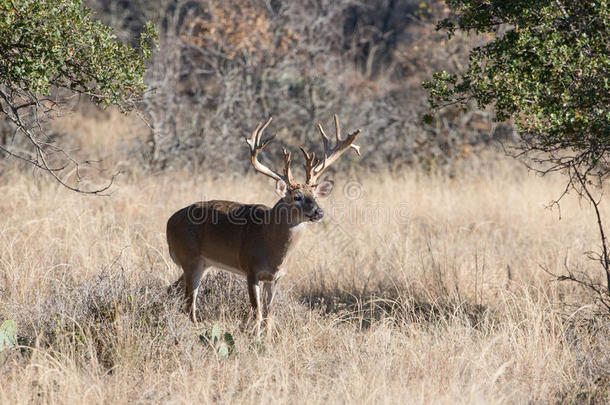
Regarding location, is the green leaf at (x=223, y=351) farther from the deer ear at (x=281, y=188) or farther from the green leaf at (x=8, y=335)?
the deer ear at (x=281, y=188)

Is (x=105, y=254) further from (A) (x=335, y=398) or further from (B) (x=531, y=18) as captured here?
(B) (x=531, y=18)

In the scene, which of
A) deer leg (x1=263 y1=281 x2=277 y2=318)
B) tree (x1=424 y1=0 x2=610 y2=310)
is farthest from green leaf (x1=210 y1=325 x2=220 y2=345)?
tree (x1=424 y1=0 x2=610 y2=310)

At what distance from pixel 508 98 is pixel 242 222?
2863mm

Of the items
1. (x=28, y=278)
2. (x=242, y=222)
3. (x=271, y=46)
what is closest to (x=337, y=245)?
(x=242, y=222)

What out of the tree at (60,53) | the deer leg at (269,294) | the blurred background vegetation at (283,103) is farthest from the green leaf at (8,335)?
Answer: the blurred background vegetation at (283,103)

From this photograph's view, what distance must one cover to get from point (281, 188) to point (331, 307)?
147cm

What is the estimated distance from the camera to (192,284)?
739cm

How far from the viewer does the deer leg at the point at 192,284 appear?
7234mm

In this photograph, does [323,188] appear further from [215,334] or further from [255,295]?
[215,334]

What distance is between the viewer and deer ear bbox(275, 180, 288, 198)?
713 cm

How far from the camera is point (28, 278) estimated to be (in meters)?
7.22

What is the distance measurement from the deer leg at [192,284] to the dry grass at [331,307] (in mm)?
167

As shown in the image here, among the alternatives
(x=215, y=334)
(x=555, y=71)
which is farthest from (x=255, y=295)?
(x=555, y=71)

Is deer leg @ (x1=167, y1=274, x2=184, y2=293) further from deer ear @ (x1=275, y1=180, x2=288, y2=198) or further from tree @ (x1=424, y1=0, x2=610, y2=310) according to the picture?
tree @ (x1=424, y1=0, x2=610, y2=310)
